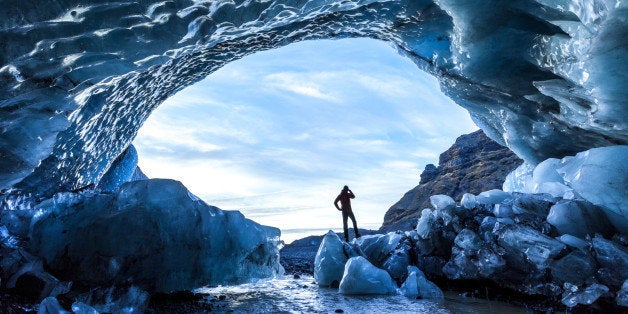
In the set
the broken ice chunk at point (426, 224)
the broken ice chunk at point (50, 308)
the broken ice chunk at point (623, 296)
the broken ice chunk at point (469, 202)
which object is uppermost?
the broken ice chunk at point (469, 202)

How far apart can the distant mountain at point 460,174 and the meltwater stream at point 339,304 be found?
29.7m

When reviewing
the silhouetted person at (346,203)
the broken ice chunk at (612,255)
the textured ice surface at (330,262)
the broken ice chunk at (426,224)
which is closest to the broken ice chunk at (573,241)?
the broken ice chunk at (612,255)

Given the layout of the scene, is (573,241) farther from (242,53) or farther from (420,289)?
(242,53)

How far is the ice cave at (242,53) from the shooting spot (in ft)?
12.8

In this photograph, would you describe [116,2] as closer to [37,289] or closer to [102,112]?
A: [102,112]

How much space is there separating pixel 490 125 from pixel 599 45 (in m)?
4.32

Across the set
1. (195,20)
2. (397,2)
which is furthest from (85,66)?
(397,2)

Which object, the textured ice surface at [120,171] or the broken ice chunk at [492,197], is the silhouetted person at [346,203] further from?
the textured ice surface at [120,171]

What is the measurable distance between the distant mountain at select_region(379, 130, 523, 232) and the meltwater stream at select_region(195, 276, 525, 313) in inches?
1169

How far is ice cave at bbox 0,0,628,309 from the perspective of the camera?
3.90 meters

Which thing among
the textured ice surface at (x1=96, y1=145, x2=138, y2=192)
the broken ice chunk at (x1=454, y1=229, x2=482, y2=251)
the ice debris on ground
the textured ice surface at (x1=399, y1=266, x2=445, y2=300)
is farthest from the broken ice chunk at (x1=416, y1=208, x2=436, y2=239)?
the textured ice surface at (x1=96, y1=145, x2=138, y2=192)

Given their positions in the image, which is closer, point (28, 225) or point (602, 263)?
point (602, 263)

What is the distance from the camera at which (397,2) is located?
538 cm

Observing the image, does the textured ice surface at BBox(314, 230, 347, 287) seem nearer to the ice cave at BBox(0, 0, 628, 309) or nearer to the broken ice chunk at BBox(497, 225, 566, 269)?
the ice cave at BBox(0, 0, 628, 309)
